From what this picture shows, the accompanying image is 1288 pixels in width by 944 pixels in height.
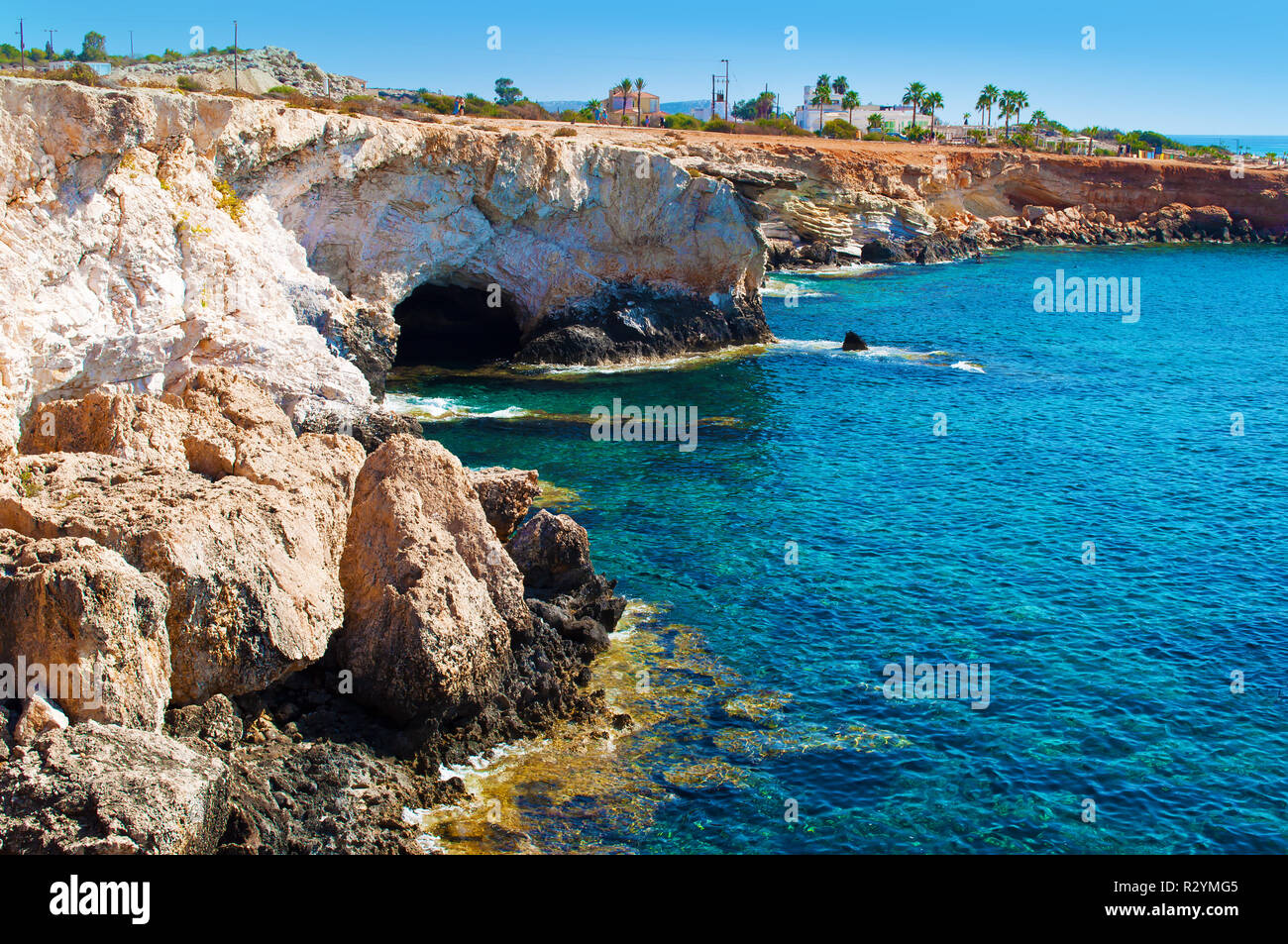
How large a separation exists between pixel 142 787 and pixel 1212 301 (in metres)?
80.9

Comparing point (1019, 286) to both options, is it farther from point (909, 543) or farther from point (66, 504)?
point (66, 504)

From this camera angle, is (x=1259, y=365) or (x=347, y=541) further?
(x=1259, y=365)

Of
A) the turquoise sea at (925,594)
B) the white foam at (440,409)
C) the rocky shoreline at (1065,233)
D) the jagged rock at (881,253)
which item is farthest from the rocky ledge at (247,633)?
the rocky shoreline at (1065,233)

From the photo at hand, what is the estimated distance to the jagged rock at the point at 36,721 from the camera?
1402 centimetres

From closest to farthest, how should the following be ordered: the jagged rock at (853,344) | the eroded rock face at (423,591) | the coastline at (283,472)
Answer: the coastline at (283,472) → the eroded rock face at (423,591) → the jagged rock at (853,344)

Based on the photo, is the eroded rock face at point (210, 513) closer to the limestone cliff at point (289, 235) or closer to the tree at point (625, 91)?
the limestone cliff at point (289, 235)

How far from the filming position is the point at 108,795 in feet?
43.4

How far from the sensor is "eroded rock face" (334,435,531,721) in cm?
1912

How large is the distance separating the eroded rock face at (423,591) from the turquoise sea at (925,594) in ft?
8.08

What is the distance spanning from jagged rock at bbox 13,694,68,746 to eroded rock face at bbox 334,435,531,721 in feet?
A: 18.5

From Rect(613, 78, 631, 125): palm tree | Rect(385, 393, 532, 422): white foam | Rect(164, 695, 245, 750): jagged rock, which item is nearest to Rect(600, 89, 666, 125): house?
Rect(613, 78, 631, 125): palm tree

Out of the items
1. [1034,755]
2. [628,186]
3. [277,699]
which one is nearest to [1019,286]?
[628,186]

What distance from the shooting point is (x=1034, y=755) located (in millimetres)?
19656

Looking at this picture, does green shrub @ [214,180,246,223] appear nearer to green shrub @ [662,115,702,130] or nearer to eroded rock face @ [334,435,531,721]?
eroded rock face @ [334,435,531,721]
